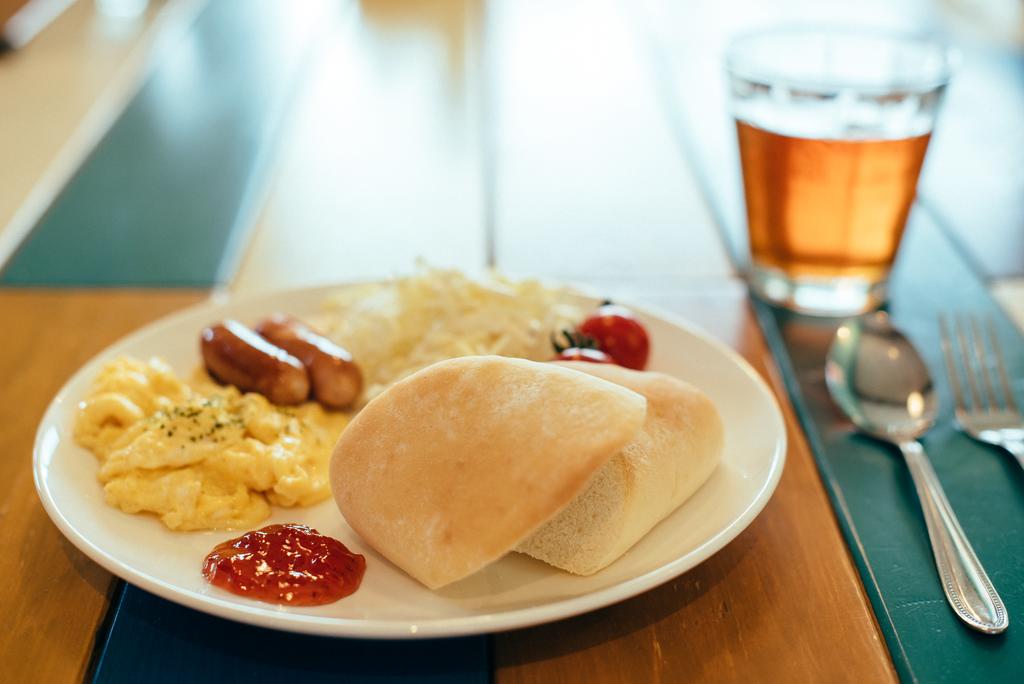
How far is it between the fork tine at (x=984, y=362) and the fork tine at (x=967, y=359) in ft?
0.05

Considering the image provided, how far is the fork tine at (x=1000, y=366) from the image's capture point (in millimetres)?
2088

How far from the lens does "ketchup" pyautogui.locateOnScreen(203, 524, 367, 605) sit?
1447 mm

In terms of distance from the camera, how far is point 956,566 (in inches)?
64.1

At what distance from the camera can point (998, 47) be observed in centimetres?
448

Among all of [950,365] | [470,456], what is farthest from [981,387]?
[470,456]

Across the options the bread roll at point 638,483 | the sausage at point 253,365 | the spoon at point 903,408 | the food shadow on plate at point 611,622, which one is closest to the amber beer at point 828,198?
the spoon at point 903,408

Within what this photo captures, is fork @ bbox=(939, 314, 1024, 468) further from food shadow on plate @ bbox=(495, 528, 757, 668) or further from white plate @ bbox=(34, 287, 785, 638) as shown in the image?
food shadow on plate @ bbox=(495, 528, 757, 668)

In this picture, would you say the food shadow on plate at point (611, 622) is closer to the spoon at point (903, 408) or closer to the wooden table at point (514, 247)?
the wooden table at point (514, 247)

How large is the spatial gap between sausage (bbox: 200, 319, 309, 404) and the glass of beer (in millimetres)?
1170

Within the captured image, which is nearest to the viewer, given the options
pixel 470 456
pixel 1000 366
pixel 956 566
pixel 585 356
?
pixel 470 456

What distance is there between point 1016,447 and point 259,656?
1.40 m

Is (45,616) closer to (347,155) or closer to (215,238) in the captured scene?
(215,238)

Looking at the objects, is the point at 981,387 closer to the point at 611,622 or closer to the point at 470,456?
the point at 611,622

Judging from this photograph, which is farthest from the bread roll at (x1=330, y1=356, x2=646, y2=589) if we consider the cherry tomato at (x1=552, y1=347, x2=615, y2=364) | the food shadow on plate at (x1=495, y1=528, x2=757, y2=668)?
the cherry tomato at (x1=552, y1=347, x2=615, y2=364)
